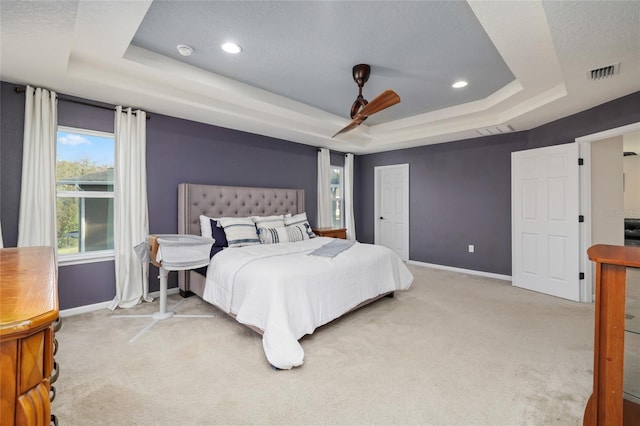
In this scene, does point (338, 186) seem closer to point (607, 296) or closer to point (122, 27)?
point (122, 27)

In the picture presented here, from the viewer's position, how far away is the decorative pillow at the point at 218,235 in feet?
12.3

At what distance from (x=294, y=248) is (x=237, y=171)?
5.87 ft

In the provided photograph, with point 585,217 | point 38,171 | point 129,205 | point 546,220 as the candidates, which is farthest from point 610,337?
point 38,171

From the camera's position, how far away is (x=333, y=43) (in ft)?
8.82

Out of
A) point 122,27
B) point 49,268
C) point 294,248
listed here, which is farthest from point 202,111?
point 49,268

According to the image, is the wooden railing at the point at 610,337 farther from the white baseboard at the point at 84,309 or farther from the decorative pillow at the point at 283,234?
the white baseboard at the point at 84,309

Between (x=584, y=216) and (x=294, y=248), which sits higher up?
(x=584, y=216)

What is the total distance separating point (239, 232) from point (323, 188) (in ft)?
8.00

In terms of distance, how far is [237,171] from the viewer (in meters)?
4.60

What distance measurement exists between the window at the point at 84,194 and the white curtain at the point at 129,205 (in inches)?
7.1

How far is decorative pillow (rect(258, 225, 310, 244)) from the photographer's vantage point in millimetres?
4051

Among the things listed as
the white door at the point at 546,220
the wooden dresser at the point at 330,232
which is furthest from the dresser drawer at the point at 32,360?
the white door at the point at 546,220

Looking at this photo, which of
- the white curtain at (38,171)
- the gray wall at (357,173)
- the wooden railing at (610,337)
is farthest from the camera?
the gray wall at (357,173)

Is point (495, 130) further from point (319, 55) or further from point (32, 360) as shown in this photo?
point (32, 360)
